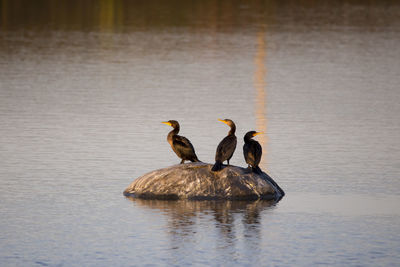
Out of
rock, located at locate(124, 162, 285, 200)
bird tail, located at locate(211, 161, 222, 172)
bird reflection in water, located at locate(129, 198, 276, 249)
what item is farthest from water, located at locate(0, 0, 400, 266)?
bird tail, located at locate(211, 161, 222, 172)

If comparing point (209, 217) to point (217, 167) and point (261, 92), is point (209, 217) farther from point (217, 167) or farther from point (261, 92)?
point (261, 92)

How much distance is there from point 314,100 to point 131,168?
12.3 metres

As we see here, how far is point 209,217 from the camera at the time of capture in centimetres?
1762

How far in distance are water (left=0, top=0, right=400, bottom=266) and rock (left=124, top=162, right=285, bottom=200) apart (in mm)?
331

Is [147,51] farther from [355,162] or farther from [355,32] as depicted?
[355,162]

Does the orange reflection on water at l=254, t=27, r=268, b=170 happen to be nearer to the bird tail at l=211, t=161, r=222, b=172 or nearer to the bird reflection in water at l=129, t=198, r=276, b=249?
the bird tail at l=211, t=161, r=222, b=172

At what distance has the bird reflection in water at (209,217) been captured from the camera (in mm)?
16531

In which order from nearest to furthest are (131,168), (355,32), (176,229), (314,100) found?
(176,229), (131,168), (314,100), (355,32)

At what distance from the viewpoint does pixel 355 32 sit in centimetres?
6175

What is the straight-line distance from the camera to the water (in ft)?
52.8

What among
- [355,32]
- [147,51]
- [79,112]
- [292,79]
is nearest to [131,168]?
[79,112]

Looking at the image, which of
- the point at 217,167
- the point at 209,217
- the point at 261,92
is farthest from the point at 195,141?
the point at 261,92

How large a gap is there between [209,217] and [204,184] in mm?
1526

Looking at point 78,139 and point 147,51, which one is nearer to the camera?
point 78,139
